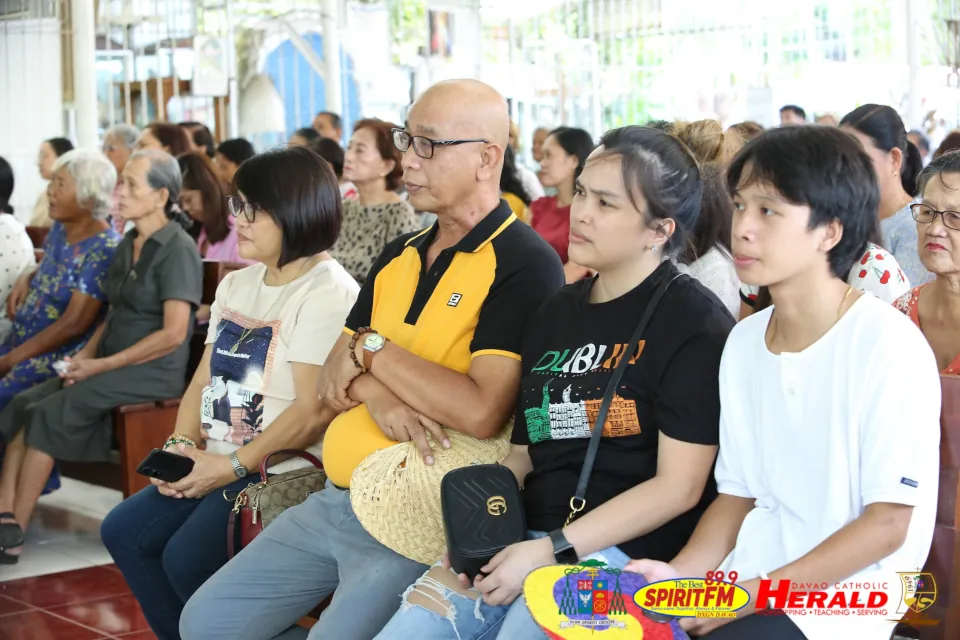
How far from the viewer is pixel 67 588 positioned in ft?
12.2

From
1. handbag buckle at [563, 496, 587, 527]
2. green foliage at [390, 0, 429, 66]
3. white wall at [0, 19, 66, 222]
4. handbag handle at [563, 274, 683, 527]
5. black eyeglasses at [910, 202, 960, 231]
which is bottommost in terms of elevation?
handbag buckle at [563, 496, 587, 527]

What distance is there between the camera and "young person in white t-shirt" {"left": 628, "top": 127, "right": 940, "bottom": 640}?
1.61m

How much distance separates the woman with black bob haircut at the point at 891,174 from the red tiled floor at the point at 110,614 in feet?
8.28

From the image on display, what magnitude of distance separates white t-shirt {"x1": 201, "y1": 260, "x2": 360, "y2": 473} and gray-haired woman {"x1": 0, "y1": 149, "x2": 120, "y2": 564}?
160 centimetres

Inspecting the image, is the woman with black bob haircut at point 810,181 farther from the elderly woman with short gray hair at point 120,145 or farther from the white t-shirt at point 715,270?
the elderly woman with short gray hair at point 120,145

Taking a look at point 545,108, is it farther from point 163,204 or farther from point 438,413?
point 438,413

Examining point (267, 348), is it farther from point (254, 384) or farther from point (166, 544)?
point (166, 544)

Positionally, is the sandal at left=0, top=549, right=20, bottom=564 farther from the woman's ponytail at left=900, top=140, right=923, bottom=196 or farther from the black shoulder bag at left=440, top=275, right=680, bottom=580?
the woman's ponytail at left=900, top=140, right=923, bottom=196

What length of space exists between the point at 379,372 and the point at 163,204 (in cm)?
213

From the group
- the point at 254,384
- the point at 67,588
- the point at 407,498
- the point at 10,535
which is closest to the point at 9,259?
the point at 10,535

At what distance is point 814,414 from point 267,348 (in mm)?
1498

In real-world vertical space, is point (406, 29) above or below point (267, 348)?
above

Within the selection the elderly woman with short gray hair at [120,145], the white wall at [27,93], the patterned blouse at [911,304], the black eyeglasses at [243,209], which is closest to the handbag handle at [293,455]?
the black eyeglasses at [243,209]

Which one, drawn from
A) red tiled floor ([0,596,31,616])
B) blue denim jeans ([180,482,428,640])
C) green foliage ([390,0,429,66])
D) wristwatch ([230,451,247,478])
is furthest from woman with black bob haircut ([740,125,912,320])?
green foliage ([390,0,429,66])
